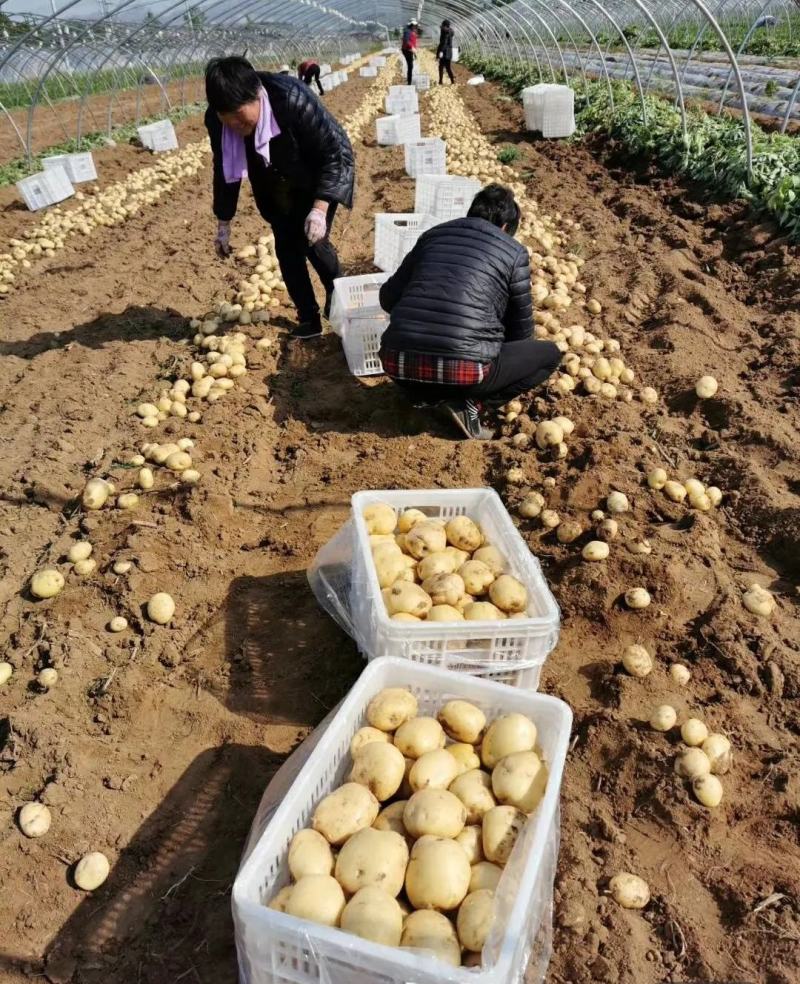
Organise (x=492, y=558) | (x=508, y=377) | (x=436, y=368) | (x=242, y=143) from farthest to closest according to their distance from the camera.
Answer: (x=242, y=143)
(x=508, y=377)
(x=436, y=368)
(x=492, y=558)

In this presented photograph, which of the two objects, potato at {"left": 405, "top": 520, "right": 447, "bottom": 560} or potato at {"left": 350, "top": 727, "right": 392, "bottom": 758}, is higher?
potato at {"left": 405, "top": 520, "right": 447, "bottom": 560}

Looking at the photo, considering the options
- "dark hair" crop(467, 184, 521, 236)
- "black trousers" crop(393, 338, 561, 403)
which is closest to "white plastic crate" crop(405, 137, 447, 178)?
"dark hair" crop(467, 184, 521, 236)

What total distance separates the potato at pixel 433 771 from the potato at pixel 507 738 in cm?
13

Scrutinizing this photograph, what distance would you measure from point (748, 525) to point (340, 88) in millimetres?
30419

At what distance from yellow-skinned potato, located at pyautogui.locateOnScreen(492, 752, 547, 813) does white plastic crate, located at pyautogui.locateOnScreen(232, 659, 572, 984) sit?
0.05m

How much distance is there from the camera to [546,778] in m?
2.10

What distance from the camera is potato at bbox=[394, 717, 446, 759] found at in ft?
7.35

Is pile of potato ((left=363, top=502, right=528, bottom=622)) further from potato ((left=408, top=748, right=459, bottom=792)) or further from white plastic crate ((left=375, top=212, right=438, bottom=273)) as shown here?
white plastic crate ((left=375, top=212, right=438, bottom=273))

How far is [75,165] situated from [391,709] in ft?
43.0

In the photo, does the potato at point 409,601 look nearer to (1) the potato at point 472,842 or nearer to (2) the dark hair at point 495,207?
(1) the potato at point 472,842

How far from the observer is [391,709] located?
2.29m

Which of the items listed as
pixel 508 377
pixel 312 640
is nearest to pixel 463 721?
pixel 312 640

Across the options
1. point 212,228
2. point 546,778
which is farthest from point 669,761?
point 212,228

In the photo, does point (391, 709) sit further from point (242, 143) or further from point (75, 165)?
point (75, 165)
